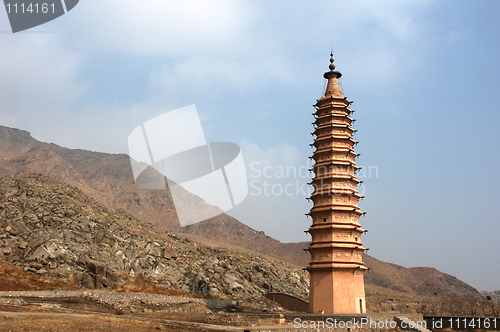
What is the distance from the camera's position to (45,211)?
204 ft

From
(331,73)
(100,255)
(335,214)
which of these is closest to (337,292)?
(335,214)

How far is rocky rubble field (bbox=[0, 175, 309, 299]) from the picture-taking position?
168ft

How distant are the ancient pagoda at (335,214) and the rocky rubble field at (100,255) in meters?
27.8

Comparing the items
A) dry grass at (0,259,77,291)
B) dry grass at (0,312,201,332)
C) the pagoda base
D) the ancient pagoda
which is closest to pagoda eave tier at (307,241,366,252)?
the ancient pagoda

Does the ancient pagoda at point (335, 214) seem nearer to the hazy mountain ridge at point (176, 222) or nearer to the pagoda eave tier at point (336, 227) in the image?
the pagoda eave tier at point (336, 227)

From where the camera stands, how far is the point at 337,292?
107ft

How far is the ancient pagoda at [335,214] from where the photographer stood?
3300cm

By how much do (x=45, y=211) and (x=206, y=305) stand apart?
31.7 m

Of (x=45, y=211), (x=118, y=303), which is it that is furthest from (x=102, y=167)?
(x=118, y=303)

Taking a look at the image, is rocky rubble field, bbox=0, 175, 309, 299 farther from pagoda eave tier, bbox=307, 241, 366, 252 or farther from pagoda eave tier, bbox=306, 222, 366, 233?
pagoda eave tier, bbox=306, 222, 366, 233

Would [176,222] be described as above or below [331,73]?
below

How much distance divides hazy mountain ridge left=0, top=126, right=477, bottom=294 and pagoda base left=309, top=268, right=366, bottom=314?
316ft

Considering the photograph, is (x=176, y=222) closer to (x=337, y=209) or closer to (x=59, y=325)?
(x=337, y=209)

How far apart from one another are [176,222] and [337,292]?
382 feet
